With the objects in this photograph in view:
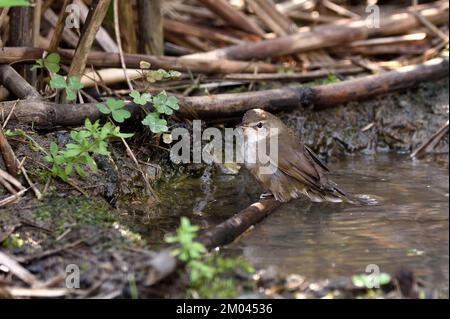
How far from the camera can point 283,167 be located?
5.75 m

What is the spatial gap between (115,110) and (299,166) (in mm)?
1457

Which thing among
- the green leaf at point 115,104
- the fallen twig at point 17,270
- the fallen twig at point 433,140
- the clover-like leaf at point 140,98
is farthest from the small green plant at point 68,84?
the fallen twig at point 433,140

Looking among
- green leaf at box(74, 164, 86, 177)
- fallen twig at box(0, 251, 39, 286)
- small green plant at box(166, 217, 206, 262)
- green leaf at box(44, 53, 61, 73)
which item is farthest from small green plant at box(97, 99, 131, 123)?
small green plant at box(166, 217, 206, 262)

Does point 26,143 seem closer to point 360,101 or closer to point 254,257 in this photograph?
point 254,257

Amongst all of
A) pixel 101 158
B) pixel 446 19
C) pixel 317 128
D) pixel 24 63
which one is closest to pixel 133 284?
pixel 101 158

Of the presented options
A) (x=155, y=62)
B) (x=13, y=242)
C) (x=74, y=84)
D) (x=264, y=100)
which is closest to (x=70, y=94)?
(x=74, y=84)

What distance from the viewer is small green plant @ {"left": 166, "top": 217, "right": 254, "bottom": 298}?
3779 mm

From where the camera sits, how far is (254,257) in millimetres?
4312

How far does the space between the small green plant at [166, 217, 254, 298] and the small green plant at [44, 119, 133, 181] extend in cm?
120

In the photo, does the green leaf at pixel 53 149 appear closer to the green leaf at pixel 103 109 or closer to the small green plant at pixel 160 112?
the green leaf at pixel 103 109

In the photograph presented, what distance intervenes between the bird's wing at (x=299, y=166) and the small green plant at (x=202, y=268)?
1816 mm

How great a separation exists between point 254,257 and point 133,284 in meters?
0.85

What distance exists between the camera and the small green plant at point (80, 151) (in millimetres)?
4867

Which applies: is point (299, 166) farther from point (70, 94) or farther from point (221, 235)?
point (70, 94)
